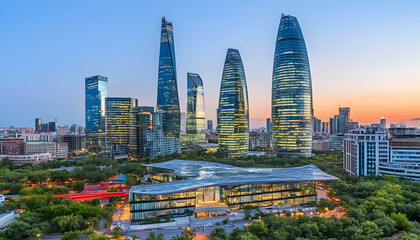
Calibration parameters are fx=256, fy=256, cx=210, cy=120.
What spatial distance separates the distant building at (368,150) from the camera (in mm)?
64250

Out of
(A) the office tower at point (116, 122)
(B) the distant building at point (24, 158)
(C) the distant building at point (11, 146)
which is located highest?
(A) the office tower at point (116, 122)

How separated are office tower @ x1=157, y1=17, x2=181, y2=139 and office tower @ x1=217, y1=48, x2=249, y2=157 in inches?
1289

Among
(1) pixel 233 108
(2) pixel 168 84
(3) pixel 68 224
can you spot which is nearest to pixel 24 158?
(2) pixel 168 84

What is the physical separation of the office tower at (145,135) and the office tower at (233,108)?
30450 mm

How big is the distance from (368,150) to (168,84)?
A: 105 metres

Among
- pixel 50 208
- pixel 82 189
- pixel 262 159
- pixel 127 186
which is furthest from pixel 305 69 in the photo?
pixel 50 208

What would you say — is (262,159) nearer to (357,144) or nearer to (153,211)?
(357,144)

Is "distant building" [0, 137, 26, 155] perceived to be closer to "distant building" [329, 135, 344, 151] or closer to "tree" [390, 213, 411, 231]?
"tree" [390, 213, 411, 231]

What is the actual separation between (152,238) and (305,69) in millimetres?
94186

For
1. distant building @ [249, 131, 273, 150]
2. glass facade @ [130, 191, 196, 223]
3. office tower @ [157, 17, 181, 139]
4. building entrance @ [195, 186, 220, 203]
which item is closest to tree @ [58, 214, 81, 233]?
glass facade @ [130, 191, 196, 223]

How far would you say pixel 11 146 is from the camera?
120 meters

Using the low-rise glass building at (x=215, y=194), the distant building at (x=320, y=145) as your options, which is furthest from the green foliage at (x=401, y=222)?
the distant building at (x=320, y=145)

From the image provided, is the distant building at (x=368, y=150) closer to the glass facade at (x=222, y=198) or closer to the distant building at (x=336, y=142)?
the glass facade at (x=222, y=198)

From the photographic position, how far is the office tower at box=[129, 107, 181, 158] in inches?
4727
